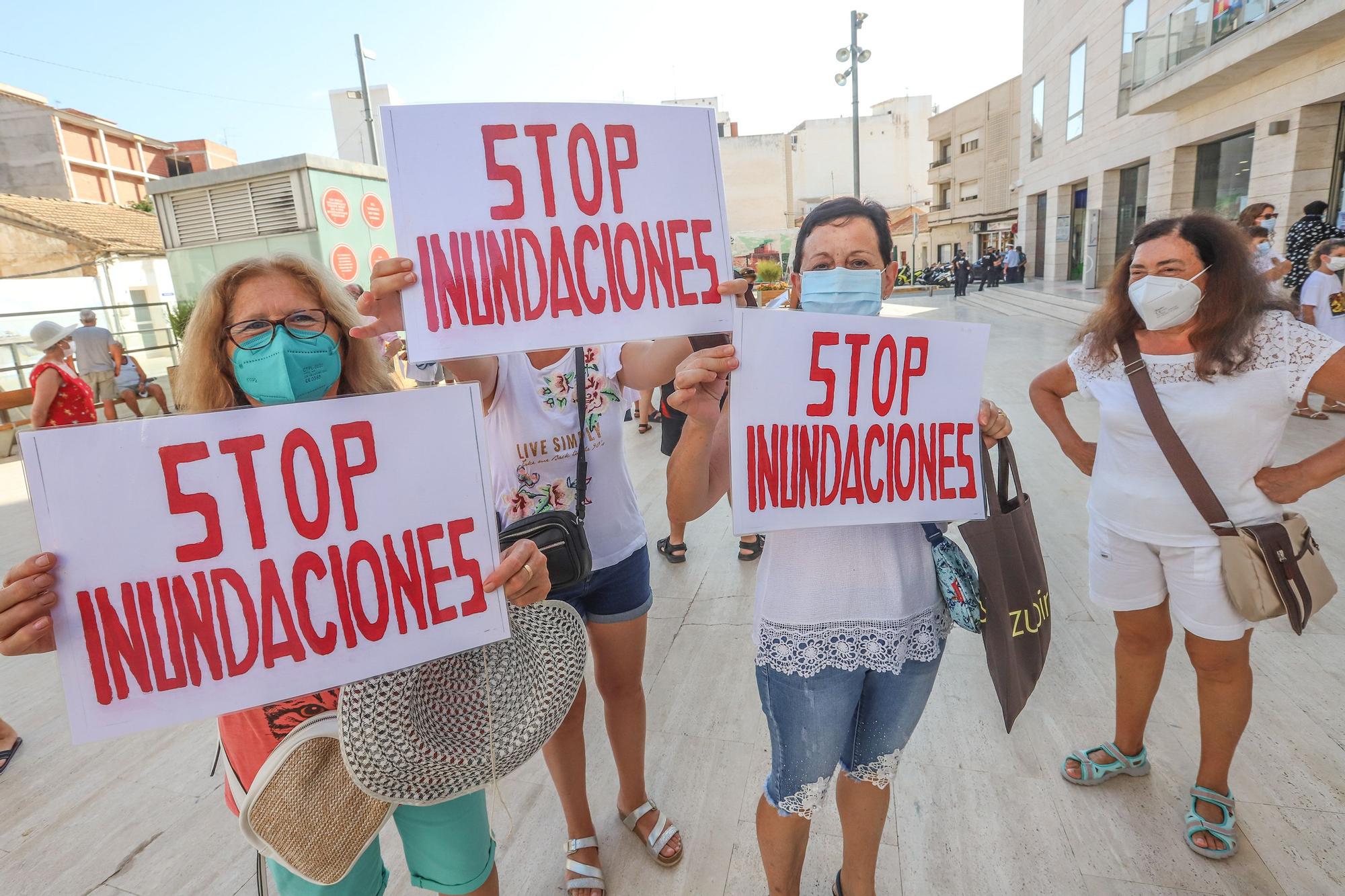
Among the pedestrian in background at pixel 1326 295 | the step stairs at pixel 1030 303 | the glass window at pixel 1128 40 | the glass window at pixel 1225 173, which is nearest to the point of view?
the pedestrian in background at pixel 1326 295

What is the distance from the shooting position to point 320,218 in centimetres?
1175

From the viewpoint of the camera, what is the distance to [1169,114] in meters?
14.6

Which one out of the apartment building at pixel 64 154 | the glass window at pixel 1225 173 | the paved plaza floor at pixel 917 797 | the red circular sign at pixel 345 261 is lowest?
the paved plaza floor at pixel 917 797

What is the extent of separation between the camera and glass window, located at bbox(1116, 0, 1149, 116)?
1498 centimetres

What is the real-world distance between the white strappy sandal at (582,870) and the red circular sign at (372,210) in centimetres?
1345

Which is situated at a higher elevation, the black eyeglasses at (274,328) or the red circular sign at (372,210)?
the red circular sign at (372,210)

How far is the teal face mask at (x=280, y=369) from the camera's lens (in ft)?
4.24

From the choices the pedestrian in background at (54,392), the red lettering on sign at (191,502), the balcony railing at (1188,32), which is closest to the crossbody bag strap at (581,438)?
the red lettering on sign at (191,502)

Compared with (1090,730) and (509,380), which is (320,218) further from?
(1090,730)

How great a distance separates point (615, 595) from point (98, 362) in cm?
1031

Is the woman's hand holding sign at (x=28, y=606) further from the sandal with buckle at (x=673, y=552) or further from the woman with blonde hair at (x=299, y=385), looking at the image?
the sandal with buckle at (x=673, y=552)

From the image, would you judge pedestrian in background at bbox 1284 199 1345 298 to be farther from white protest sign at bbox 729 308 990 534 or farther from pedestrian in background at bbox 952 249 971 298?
pedestrian in background at bbox 952 249 971 298

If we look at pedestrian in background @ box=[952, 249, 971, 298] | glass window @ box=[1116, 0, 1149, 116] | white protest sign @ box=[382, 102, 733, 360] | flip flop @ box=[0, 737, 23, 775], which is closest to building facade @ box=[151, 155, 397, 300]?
flip flop @ box=[0, 737, 23, 775]

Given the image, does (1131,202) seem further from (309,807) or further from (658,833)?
(309,807)
